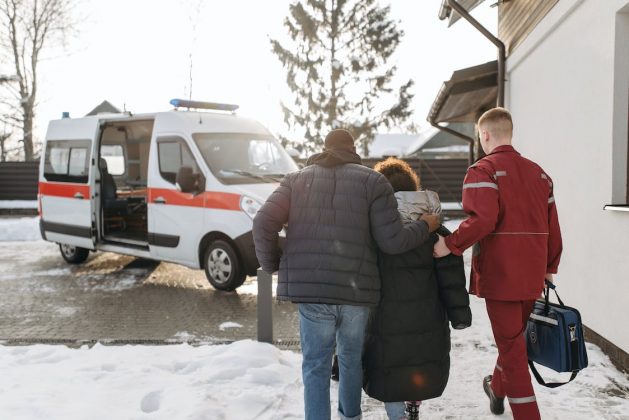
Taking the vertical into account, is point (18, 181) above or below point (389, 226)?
below

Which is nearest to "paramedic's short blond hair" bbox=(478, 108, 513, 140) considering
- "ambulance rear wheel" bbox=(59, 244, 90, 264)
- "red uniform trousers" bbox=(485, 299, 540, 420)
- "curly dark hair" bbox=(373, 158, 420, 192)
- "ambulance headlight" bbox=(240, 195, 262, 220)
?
"curly dark hair" bbox=(373, 158, 420, 192)

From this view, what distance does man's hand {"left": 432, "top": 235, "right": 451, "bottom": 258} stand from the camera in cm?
310

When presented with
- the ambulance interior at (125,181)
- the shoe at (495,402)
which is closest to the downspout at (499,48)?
the ambulance interior at (125,181)

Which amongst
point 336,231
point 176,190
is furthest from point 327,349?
point 176,190

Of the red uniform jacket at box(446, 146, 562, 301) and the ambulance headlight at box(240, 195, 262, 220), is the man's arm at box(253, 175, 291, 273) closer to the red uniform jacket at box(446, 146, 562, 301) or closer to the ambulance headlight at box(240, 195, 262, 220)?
the red uniform jacket at box(446, 146, 562, 301)

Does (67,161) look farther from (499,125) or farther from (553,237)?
(553,237)

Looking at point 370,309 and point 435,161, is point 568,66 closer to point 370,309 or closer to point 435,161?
point 370,309

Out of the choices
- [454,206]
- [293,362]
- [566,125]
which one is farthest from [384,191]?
[454,206]

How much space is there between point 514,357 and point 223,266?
495 cm

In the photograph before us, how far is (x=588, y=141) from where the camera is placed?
17.2 ft

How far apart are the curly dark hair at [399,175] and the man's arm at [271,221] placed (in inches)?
21.8

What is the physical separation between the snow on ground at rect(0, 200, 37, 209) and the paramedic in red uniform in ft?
68.1

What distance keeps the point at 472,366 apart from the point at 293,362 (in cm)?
138

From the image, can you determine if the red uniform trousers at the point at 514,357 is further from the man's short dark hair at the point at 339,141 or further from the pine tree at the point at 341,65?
the pine tree at the point at 341,65
